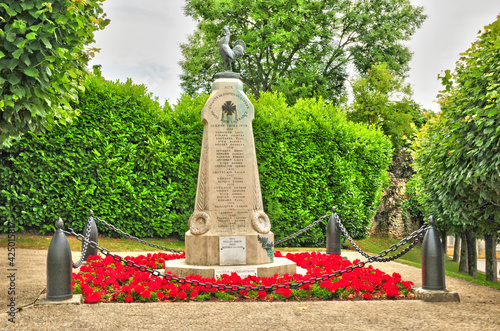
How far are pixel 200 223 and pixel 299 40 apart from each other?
17912mm

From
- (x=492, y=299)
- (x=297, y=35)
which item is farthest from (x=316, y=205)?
(x=297, y=35)

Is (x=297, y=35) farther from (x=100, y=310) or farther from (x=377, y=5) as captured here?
(x=100, y=310)

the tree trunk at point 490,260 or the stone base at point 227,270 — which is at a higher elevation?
the stone base at point 227,270

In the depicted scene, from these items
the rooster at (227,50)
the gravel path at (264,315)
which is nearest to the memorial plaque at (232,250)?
the gravel path at (264,315)

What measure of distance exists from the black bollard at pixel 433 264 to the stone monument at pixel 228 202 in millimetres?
2236

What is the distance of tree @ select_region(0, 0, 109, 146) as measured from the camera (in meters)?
5.68

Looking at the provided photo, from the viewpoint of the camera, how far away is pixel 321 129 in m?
13.4

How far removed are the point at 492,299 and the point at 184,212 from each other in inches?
318

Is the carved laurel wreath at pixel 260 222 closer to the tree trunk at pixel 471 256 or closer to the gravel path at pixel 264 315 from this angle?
the gravel path at pixel 264 315

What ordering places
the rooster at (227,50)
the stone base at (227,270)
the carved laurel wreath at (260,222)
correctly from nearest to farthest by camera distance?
the stone base at (227,270)
the carved laurel wreath at (260,222)
the rooster at (227,50)

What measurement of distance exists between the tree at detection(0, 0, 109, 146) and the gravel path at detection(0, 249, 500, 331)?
8.00 feet

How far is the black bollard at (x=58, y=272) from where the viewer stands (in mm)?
5609

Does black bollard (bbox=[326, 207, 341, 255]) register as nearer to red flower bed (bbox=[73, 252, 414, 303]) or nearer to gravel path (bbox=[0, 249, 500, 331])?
red flower bed (bbox=[73, 252, 414, 303])

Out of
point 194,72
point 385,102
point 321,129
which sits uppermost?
point 194,72
